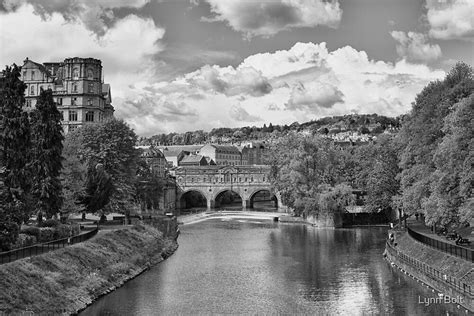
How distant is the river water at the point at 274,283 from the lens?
35031mm

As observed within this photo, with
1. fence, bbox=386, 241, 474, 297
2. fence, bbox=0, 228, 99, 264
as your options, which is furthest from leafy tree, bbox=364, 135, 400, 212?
fence, bbox=0, 228, 99, 264

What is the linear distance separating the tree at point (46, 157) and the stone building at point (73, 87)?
3567cm

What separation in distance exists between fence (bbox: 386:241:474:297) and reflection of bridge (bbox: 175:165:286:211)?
89.9 metres

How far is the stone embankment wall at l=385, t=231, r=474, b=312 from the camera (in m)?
34.1

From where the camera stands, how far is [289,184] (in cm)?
9144

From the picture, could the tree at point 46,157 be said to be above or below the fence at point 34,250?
above

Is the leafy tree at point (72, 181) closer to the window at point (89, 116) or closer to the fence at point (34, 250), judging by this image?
the fence at point (34, 250)

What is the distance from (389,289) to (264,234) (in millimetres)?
38279

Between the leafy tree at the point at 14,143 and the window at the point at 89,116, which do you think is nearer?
the leafy tree at the point at 14,143

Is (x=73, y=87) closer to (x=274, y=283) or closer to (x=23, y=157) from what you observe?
(x=23, y=157)

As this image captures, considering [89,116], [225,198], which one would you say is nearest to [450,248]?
[89,116]

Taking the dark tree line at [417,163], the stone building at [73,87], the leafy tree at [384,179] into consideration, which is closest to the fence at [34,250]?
the dark tree line at [417,163]

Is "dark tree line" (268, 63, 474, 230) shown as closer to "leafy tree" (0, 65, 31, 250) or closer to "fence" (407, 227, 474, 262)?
"fence" (407, 227, 474, 262)

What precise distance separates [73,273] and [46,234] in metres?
8.23
